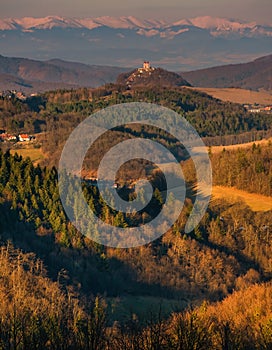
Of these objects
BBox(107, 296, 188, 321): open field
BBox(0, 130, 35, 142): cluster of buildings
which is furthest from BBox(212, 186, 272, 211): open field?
BBox(0, 130, 35, 142): cluster of buildings

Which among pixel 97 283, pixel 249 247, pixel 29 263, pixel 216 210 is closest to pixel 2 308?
pixel 29 263

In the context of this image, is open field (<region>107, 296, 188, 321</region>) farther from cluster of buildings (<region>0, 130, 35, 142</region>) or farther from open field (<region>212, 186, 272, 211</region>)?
cluster of buildings (<region>0, 130, 35, 142</region>)

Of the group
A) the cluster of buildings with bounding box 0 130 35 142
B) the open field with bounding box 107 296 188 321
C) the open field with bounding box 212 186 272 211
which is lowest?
the open field with bounding box 107 296 188 321

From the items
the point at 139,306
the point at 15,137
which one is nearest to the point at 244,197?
the point at 139,306

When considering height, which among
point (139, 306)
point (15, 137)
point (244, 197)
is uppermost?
point (15, 137)

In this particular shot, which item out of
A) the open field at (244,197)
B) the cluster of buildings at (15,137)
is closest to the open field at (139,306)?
the open field at (244,197)

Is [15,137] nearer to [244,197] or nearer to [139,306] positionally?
[244,197]

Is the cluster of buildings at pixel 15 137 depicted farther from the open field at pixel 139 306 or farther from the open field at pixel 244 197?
the open field at pixel 139 306

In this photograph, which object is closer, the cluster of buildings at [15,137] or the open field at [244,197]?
the open field at [244,197]
